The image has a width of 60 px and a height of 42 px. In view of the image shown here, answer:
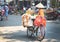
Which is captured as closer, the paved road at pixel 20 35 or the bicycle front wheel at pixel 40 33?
the bicycle front wheel at pixel 40 33

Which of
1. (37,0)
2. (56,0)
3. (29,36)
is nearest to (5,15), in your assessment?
(29,36)

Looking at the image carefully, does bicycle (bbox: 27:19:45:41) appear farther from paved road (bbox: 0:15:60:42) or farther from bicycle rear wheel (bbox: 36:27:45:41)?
paved road (bbox: 0:15:60:42)

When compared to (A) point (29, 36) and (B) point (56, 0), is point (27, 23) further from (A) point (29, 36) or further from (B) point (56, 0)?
(B) point (56, 0)

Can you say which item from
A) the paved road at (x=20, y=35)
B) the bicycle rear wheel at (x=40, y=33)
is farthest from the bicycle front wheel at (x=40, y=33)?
the paved road at (x=20, y=35)

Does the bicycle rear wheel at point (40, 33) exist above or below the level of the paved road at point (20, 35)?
above

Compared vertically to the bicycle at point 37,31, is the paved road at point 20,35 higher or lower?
lower

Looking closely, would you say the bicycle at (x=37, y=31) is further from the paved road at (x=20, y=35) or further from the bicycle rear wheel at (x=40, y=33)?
the paved road at (x=20, y=35)

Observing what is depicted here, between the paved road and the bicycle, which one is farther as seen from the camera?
the paved road

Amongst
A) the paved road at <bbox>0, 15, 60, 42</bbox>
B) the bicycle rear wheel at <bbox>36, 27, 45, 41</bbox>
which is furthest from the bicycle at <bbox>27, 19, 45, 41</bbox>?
the paved road at <bbox>0, 15, 60, 42</bbox>

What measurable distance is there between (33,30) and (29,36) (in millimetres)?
916

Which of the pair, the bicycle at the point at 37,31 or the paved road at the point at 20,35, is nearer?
the bicycle at the point at 37,31

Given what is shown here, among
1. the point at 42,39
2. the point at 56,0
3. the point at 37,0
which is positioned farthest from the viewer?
the point at 37,0

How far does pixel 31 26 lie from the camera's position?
1419cm

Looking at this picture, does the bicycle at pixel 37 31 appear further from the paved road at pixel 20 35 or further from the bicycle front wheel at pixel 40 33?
the paved road at pixel 20 35
